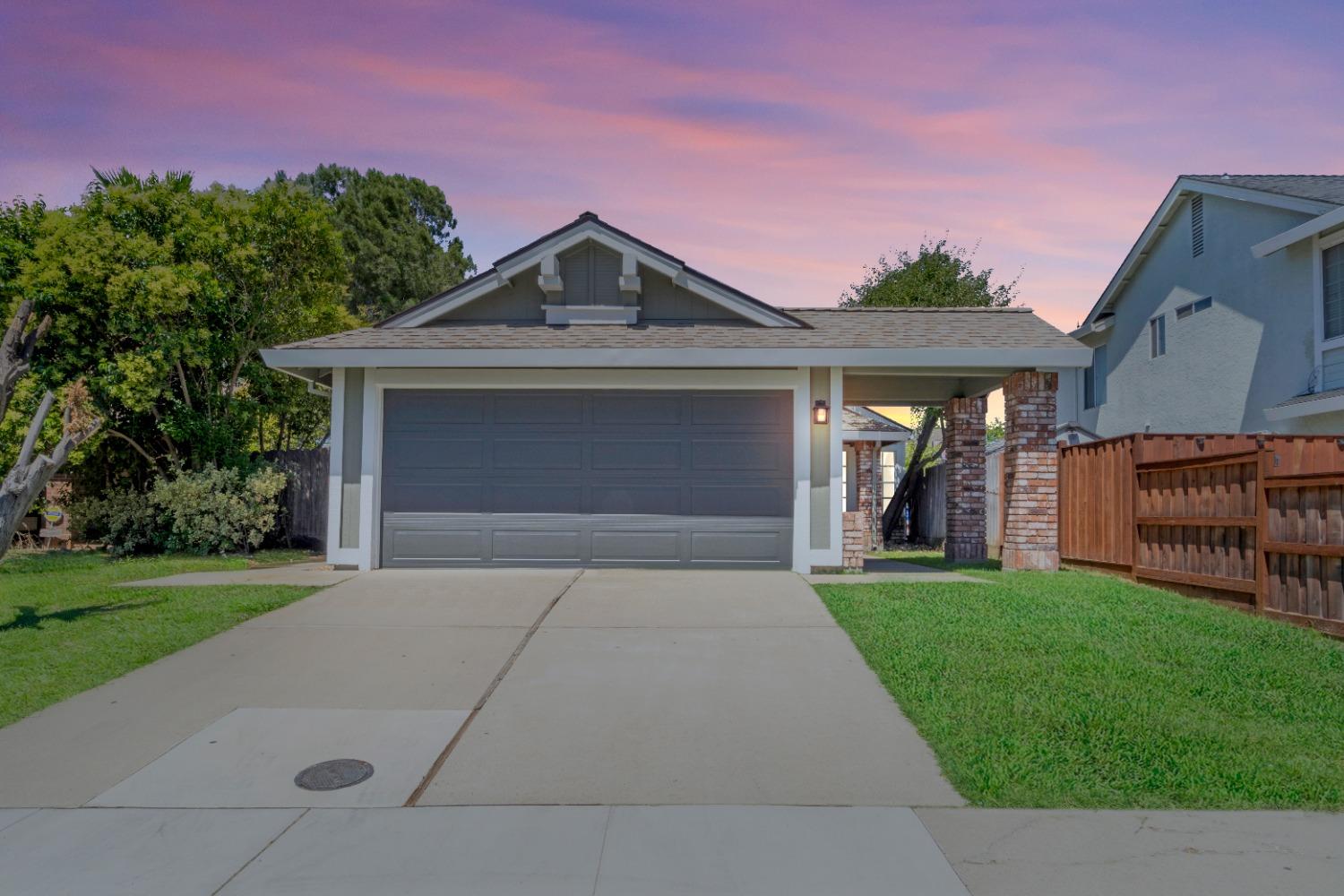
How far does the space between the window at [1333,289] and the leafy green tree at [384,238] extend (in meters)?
23.6

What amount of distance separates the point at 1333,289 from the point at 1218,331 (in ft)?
10.7

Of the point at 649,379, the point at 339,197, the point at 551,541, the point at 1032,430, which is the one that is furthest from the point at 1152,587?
the point at 339,197

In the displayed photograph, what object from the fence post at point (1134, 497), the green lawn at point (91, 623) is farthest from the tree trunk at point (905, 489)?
the green lawn at point (91, 623)

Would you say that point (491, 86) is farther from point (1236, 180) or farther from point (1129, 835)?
point (1236, 180)

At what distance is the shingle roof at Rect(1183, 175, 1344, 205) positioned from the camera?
43.0 ft

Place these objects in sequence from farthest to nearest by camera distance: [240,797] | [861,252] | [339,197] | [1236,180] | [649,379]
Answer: [339,197]
[861,252]
[1236,180]
[649,379]
[240,797]

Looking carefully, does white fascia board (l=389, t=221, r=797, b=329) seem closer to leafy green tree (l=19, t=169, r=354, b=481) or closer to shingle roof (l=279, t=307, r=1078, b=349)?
shingle roof (l=279, t=307, r=1078, b=349)

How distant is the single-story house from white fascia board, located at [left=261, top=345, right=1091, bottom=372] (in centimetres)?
2

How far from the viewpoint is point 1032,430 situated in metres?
11.2

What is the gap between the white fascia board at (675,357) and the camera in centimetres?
1042

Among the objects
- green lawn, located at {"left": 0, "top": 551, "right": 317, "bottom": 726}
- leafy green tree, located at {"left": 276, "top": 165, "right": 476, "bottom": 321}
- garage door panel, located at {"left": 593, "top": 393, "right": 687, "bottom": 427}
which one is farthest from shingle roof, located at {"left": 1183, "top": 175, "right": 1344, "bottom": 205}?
leafy green tree, located at {"left": 276, "top": 165, "right": 476, "bottom": 321}

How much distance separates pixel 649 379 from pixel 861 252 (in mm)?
15986

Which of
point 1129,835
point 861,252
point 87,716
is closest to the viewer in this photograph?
point 1129,835

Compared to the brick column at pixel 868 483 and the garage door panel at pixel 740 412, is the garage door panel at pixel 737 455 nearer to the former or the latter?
the garage door panel at pixel 740 412
